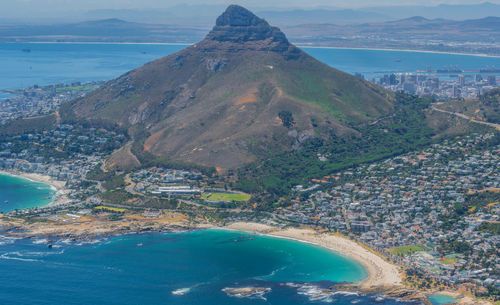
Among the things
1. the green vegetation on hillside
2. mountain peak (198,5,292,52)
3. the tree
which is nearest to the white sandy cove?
the green vegetation on hillside

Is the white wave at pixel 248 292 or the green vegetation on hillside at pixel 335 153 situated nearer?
the white wave at pixel 248 292

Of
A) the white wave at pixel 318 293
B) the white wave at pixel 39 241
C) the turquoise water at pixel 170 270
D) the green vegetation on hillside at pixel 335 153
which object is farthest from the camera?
the green vegetation on hillside at pixel 335 153

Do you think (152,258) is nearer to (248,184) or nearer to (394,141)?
(248,184)

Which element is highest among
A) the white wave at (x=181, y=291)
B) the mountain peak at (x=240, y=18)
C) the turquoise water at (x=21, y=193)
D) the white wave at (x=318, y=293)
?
the mountain peak at (x=240, y=18)

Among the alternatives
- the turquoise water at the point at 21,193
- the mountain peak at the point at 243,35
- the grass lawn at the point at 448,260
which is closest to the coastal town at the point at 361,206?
the grass lawn at the point at 448,260

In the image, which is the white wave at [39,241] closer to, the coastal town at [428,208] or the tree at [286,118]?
the coastal town at [428,208]

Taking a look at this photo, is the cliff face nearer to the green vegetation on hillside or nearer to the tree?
the tree

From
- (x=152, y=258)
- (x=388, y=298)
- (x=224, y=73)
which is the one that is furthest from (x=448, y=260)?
(x=224, y=73)

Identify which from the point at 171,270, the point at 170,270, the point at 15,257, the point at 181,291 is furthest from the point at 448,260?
the point at 15,257
